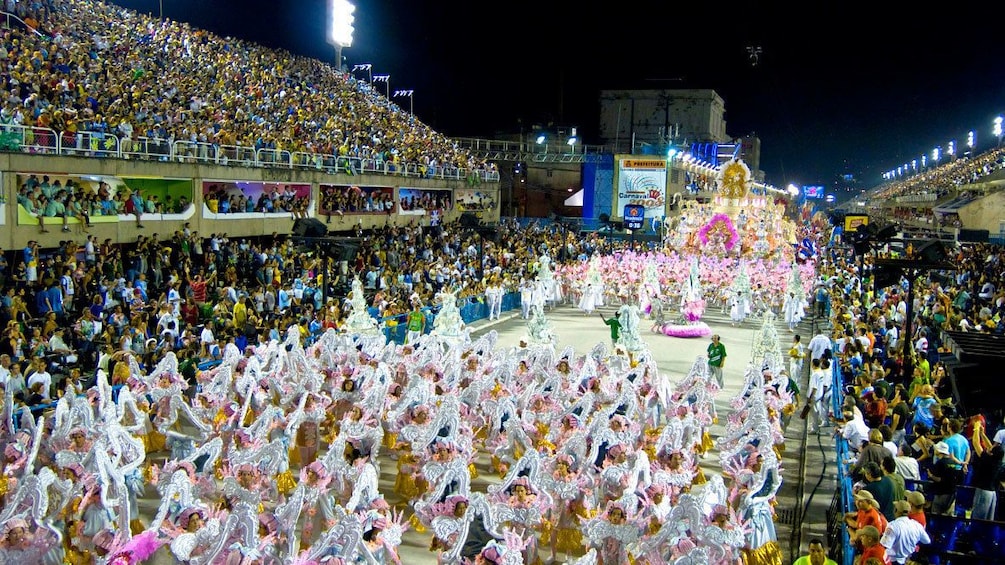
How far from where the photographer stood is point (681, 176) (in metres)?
58.2

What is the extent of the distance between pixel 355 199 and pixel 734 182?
54.3 feet

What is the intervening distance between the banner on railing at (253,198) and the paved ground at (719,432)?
7.94 m

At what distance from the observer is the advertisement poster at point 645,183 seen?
5047 cm

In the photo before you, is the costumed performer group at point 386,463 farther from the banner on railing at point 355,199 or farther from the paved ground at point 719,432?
the banner on railing at point 355,199

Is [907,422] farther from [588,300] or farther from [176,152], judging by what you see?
[176,152]

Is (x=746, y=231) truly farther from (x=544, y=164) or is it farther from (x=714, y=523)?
(x=714, y=523)

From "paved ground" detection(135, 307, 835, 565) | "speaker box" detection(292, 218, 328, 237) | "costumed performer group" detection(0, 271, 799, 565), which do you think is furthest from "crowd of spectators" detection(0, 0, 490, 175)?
"costumed performer group" detection(0, 271, 799, 565)

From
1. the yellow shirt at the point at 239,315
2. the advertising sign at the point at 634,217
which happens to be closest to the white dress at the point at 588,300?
the yellow shirt at the point at 239,315

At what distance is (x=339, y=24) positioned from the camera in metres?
47.1

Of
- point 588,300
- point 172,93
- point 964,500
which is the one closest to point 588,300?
point 588,300

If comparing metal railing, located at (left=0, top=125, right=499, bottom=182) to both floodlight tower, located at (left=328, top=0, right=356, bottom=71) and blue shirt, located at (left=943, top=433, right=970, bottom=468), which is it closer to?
floodlight tower, located at (left=328, top=0, right=356, bottom=71)

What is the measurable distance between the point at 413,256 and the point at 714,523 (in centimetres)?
2294

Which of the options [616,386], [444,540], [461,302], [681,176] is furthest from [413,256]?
[681,176]

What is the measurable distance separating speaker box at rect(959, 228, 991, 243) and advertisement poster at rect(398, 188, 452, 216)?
23.9 m
